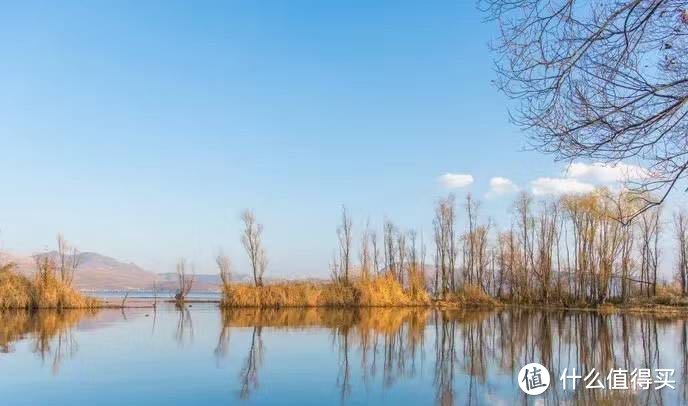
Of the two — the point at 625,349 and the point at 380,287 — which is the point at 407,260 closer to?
the point at 380,287

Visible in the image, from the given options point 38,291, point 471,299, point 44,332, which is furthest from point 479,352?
point 471,299

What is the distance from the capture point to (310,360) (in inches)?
461

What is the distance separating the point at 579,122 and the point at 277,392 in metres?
6.46

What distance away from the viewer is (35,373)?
9.82 m

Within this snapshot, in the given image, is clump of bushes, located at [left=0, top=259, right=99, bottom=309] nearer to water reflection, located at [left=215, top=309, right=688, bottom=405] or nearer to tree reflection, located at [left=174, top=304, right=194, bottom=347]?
tree reflection, located at [left=174, top=304, right=194, bottom=347]

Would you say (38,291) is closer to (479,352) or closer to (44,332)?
(44,332)

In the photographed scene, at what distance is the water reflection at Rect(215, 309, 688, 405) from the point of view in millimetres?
8711

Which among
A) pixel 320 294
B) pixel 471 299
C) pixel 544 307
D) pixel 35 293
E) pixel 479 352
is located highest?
pixel 35 293

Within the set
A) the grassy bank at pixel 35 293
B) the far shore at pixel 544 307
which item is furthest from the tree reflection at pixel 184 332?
the grassy bank at pixel 35 293

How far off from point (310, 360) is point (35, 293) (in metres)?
19.6

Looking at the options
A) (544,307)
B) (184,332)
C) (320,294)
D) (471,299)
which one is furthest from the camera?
(471,299)

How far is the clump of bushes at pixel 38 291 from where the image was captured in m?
25.5

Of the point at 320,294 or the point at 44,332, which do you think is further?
the point at 320,294

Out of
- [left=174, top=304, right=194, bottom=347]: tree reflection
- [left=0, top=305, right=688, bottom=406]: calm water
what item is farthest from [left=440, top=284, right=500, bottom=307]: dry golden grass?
[left=174, top=304, right=194, bottom=347]: tree reflection
